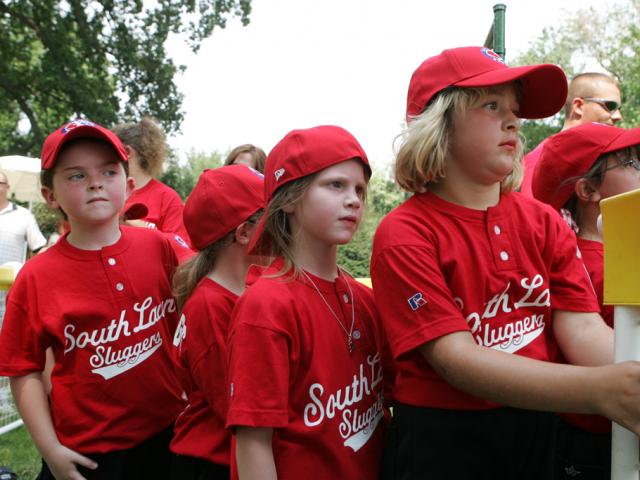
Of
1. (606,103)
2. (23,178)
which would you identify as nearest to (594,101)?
(606,103)

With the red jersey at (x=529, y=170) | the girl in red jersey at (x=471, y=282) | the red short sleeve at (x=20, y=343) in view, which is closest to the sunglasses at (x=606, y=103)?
the red jersey at (x=529, y=170)

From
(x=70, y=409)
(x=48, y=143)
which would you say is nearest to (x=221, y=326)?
(x=70, y=409)

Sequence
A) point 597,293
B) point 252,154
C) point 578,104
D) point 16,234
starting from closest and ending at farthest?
point 597,293
point 252,154
point 578,104
point 16,234

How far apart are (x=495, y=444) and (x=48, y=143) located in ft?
6.71

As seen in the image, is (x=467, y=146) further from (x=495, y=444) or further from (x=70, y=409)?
(x=70, y=409)

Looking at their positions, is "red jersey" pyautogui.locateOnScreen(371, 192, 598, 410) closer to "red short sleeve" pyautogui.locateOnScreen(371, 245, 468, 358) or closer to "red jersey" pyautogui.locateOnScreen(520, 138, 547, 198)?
"red short sleeve" pyautogui.locateOnScreen(371, 245, 468, 358)

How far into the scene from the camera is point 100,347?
8.35 feet

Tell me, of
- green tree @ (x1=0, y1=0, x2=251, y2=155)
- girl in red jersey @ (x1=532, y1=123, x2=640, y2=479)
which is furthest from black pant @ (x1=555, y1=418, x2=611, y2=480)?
green tree @ (x1=0, y1=0, x2=251, y2=155)

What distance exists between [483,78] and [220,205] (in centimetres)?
123

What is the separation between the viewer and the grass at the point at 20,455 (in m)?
4.63

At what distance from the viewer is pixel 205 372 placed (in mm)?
2262

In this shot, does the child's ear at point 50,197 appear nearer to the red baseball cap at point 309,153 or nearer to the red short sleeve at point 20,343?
the red short sleeve at point 20,343

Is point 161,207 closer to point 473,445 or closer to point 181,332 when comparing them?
point 181,332

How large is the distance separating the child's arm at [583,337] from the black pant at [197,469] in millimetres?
1143
